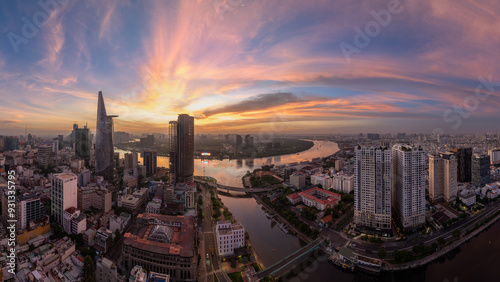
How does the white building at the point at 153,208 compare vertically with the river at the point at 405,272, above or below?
above

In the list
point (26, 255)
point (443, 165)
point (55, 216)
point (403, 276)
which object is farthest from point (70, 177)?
point (443, 165)

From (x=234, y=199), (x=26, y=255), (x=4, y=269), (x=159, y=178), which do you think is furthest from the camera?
(x=159, y=178)

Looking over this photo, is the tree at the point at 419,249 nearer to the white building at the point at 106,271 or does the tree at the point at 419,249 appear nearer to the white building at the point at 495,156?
the white building at the point at 106,271

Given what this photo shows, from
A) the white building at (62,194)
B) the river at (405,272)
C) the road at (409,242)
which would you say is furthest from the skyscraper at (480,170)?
the white building at (62,194)

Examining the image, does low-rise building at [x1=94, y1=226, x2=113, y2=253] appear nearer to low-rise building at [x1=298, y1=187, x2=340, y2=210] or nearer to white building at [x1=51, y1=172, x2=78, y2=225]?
white building at [x1=51, y1=172, x2=78, y2=225]

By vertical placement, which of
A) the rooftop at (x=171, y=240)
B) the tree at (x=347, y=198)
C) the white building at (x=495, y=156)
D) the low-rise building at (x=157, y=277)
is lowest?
the low-rise building at (x=157, y=277)

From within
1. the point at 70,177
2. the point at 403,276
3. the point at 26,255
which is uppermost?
the point at 70,177

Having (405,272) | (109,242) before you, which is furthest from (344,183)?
(109,242)

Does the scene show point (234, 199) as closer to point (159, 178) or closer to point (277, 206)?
point (277, 206)
